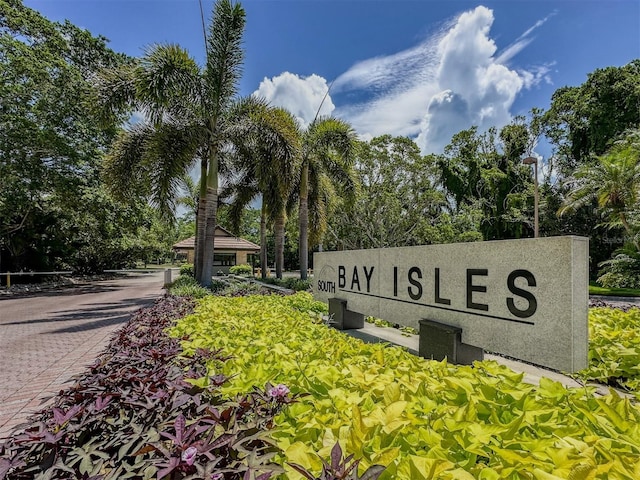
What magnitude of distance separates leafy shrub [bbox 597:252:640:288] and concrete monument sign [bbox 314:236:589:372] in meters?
17.1

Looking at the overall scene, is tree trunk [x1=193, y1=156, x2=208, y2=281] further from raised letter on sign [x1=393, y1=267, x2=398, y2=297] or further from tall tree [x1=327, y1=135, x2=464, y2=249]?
tall tree [x1=327, y1=135, x2=464, y2=249]

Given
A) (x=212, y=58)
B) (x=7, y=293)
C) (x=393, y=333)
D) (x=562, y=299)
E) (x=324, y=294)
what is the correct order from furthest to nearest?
1. (x=7, y=293)
2. (x=212, y=58)
3. (x=324, y=294)
4. (x=393, y=333)
5. (x=562, y=299)

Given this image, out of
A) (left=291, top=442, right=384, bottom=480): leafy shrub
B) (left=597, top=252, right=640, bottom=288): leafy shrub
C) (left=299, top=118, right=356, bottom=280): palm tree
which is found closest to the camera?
(left=291, top=442, right=384, bottom=480): leafy shrub

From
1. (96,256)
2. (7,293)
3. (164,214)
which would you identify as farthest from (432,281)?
(96,256)

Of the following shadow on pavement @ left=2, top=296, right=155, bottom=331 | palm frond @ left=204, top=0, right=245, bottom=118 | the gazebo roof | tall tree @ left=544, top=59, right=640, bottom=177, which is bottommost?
shadow on pavement @ left=2, top=296, right=155, bottom=331

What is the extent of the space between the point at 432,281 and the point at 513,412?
2.35 metres

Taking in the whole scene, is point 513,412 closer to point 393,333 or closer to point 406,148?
point 393,333

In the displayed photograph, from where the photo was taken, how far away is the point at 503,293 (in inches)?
122

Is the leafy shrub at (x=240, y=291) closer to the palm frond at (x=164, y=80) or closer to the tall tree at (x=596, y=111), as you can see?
the palm frond at (x=164, y=80)

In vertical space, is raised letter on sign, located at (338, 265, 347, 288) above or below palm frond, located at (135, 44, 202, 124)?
below

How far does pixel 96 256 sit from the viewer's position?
101 feet

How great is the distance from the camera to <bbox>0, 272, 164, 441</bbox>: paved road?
4205mm

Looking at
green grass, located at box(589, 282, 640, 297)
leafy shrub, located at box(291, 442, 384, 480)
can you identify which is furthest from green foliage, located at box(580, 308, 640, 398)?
green grass, located at box(589, 282, 640, 297)

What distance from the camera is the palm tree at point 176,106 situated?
9.82m
